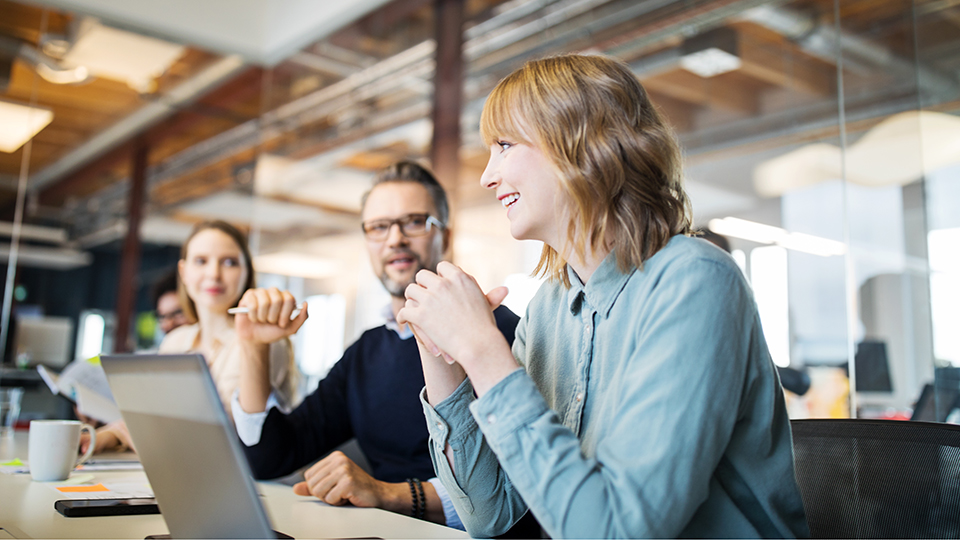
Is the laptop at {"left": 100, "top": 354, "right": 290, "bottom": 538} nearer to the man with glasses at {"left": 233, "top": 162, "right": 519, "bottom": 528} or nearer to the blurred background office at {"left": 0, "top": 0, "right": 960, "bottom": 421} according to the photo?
the man with glasses at {"left": 233, "top": 162, "right": 519, "bottom": 528}

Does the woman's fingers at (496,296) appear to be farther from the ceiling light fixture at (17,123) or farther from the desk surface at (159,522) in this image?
the ceiling light fixture at (17,123)

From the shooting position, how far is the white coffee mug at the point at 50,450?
4.88 feet

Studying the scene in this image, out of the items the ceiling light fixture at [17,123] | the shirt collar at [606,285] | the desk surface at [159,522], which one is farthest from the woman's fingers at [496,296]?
the ceiling light fixture at [17,123]

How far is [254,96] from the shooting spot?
5.34 meters

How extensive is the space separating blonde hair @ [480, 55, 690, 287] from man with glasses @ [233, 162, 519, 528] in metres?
0.75

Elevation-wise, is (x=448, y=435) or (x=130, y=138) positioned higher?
(x=130, y=138)

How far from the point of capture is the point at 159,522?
3.72ft

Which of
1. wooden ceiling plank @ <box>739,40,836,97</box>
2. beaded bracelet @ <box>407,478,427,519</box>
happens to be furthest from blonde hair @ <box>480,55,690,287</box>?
wooden ceiling plank @ <box>739,40,836,97</box>

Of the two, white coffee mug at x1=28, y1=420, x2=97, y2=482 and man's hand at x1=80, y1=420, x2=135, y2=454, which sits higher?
white coffee mug at x1=28, y1=420, x2=97, y2=482

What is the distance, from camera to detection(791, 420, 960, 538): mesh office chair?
3.41ft

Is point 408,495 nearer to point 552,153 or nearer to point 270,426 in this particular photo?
point 270,426

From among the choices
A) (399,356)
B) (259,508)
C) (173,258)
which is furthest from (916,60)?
(173,258)

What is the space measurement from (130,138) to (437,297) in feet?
15.3

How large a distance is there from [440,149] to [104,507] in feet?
10.7
